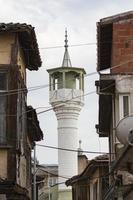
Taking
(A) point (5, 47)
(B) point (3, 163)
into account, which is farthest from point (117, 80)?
(B) point (3, 163)

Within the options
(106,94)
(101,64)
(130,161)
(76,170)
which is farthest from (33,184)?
(76,170)

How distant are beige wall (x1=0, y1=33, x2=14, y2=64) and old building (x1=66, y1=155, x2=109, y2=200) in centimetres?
654

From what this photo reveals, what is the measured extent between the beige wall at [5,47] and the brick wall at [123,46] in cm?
365

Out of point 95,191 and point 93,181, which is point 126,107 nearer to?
point 93,181

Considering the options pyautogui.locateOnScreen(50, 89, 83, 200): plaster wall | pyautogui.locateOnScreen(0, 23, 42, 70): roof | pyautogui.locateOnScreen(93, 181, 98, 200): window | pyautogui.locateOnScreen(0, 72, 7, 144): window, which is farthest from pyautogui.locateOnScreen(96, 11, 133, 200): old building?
pyautogui.locateOnScreen(50, 89, 83, 200): plaster wall

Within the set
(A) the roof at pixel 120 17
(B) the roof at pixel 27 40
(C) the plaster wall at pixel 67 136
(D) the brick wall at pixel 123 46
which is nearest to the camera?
(B) the roof at pixel 27 40

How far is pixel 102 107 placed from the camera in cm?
2230

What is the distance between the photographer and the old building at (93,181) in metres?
28.0

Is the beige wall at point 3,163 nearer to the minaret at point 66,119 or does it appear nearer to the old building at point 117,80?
the old building at point 117,80

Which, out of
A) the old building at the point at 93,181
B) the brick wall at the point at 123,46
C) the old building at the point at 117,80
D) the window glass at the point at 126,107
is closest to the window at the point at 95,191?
the old building at the point at 93,181

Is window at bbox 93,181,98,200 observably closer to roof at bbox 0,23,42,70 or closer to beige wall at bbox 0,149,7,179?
roof at bbox 0,23,42,70

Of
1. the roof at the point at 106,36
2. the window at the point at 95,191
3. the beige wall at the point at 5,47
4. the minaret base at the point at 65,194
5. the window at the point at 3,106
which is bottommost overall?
the minaret base at the point at 65,194

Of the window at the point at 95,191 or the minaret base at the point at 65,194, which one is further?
the minaret base at the point at 65,194

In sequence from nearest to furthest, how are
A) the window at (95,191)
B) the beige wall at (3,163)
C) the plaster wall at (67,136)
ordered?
1. the beige wall at (3,163)
2. the window at (95,191)
3. the plaster wall at (67,136)
